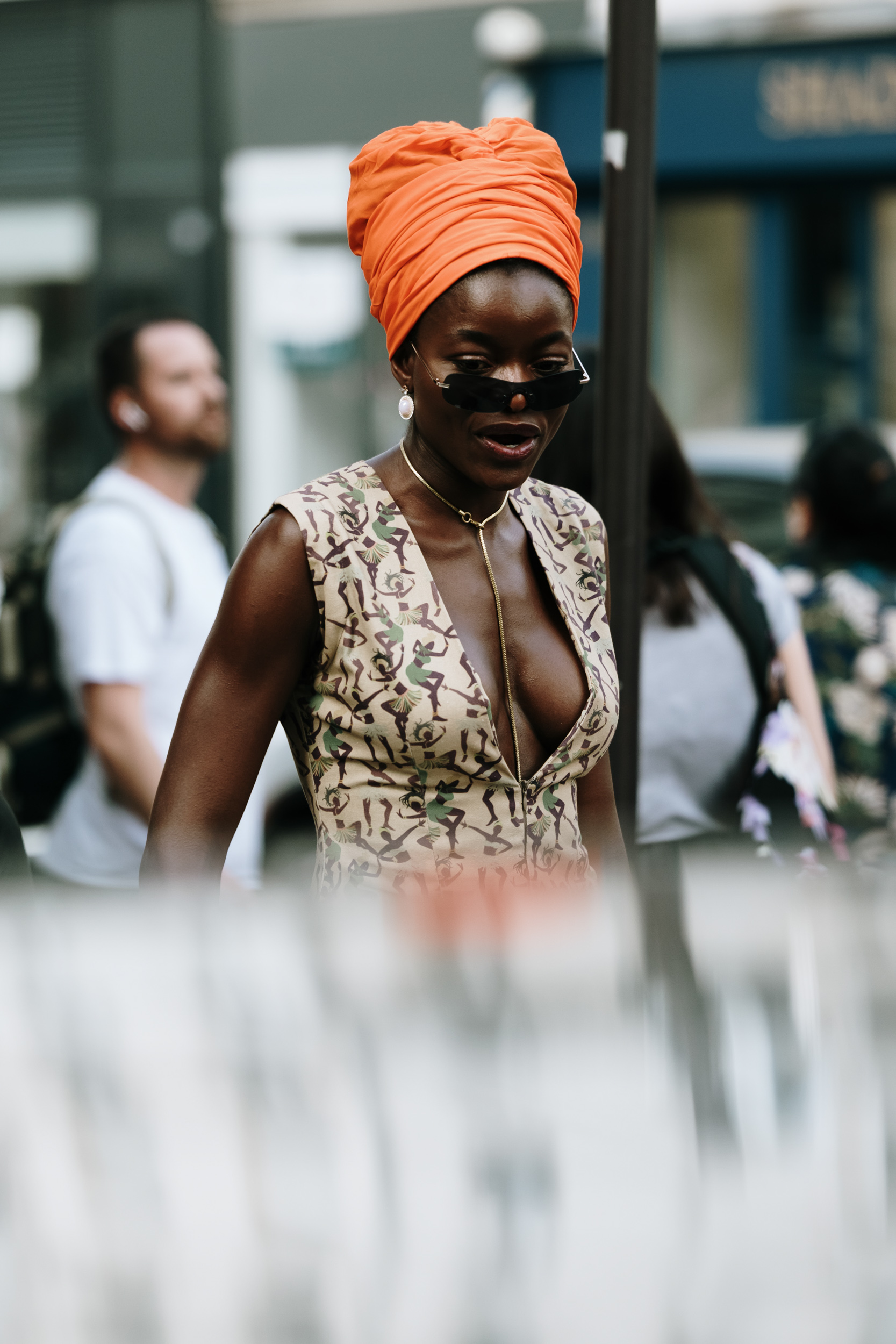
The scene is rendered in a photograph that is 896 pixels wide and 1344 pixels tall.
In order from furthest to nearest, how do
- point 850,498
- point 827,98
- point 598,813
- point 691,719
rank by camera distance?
point 827,98, point 850,498, point 691,719, point 598,813

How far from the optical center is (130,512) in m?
3.42

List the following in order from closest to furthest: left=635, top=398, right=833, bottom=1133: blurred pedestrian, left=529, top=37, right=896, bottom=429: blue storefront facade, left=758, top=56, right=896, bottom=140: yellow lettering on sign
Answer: left=635, top=398, right=833, bottom=1133: blurred pedestrian < left=758, top=56, right=896, bottom=140: yellow lettering on sign < left=529, top=37, right=896, bottom=429: blue storefront facade

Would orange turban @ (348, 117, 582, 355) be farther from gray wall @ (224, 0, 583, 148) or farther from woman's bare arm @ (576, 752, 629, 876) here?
gray wall @ (224, 0, 583, 148)

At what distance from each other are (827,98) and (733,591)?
7.81 meters

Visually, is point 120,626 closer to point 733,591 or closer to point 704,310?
point 733,591

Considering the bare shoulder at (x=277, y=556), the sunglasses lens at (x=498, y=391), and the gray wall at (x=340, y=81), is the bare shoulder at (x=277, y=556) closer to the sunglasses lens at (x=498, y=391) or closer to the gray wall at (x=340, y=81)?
the sunglasses lens at (x=498, y=391)

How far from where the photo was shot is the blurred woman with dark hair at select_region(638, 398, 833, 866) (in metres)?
2.80

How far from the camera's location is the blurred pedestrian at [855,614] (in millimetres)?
3521

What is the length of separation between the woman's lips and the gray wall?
318 inches

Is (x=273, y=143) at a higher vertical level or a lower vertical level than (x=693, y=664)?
higher

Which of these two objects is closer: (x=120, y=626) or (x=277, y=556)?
(x=277, y=556)

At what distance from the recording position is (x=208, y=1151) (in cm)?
62

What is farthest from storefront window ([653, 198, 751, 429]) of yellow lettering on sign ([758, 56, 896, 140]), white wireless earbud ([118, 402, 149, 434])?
white wireless earbud ([118, 402, 149, 434])

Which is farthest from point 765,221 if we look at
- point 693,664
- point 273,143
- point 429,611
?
point 429,611
